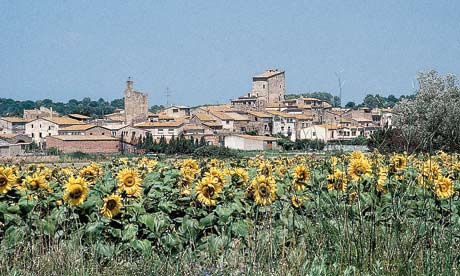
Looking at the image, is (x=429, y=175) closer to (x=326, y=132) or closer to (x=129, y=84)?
(x=326, y=132)

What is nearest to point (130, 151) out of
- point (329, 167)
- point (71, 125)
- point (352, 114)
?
point (71, 125)

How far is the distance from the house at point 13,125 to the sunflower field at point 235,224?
98.7 metres

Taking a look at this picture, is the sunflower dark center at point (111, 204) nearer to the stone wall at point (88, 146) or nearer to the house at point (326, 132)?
the house at point (326, 132)

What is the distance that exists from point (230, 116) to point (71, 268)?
91.5 m

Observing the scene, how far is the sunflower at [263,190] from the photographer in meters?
4.91

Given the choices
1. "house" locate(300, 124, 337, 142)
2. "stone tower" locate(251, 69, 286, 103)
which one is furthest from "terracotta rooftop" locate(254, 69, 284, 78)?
"house" locate(300, 124, 337, 142)

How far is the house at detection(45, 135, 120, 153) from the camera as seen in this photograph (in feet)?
228

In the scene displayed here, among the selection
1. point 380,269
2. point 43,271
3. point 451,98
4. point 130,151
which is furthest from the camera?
Answer: point 130,151

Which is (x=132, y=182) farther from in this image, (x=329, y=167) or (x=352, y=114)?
(x=352, y=114)

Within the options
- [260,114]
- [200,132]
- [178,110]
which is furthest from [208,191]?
[178,110]

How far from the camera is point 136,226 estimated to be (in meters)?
4.89

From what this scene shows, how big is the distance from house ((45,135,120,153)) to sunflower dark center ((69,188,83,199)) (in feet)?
214

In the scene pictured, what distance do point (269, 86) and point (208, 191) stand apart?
415 feet

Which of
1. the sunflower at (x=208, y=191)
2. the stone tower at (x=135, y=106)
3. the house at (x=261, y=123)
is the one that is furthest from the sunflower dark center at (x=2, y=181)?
the stone tower at (x=135, y=106)
